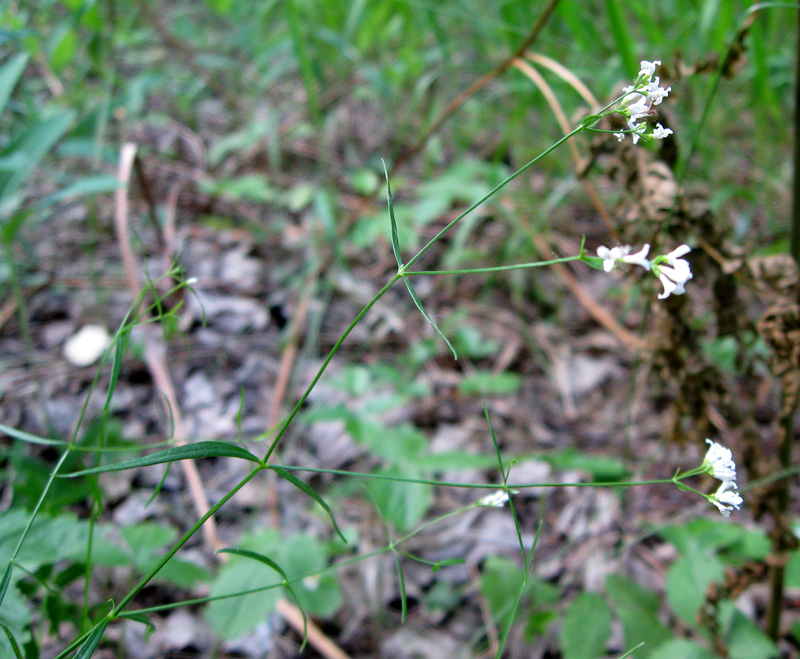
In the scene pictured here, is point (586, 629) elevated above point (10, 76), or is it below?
below

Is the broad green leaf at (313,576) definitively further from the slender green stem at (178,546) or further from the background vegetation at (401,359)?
the slender green stem at (178,546)

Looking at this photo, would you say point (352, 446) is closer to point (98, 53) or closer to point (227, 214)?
point (227, 214)

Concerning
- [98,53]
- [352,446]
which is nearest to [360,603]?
[352,446]

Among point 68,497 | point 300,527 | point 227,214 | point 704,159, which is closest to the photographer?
point 68,497

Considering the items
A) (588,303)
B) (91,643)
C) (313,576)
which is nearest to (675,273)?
(91,643)

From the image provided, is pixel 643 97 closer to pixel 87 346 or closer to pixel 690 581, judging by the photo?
pixel 690 581

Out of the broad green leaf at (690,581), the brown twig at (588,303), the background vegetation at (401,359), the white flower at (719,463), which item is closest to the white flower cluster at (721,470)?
the white flower at (719,463)

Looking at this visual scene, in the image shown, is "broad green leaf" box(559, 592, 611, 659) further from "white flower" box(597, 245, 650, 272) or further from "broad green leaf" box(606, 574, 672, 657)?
"white flower" box(597, 245, 650, 272)
